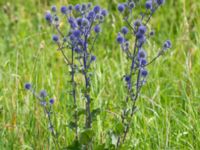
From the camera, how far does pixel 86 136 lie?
2711 mm

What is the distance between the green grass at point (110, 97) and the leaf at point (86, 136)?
0.32m

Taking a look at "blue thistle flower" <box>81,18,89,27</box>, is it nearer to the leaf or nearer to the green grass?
the leaf

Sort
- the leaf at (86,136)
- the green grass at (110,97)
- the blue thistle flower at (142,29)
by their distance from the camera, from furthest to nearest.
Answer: the green grass at (110,97) < the leaf at (86,136) < the blue thistle flower at (142,29)

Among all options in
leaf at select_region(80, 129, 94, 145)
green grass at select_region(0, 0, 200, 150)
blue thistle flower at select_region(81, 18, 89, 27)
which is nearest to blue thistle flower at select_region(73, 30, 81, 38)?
blue thistle flower at select_region(81, 18, 89, 27)

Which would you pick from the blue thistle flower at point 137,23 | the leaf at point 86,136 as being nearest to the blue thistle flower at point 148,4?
the blue thistle flower at point 137,23

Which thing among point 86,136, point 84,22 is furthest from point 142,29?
point 86,136

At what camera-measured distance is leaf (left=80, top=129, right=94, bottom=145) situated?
2673 millimetres

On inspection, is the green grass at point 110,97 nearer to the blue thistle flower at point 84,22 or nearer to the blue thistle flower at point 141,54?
the blue thistle flower at point 141,54

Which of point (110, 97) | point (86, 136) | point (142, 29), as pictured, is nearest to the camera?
point (142, 29)

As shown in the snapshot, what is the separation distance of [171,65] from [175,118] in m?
1.13

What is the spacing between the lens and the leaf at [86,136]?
267 cm

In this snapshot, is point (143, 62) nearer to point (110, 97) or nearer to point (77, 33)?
point (77, 33)

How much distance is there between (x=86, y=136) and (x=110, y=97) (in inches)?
39.8

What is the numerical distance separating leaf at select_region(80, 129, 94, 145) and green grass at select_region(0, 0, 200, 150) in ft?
1.06
